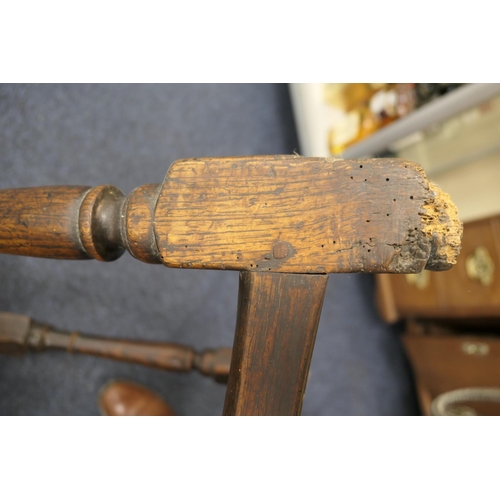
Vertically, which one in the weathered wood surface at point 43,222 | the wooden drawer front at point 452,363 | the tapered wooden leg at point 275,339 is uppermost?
the wooden drawer front at point 452,363

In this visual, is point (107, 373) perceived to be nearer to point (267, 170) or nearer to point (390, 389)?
point (267, 170)

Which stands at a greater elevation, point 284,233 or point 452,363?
point 452,363

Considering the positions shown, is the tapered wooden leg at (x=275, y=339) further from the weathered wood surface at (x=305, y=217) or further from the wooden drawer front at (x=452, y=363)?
the wooden drawer front at (x=452, y=363)

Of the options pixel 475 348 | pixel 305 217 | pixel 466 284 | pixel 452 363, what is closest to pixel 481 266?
pixel 466 284

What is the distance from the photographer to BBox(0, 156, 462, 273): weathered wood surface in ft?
1.49

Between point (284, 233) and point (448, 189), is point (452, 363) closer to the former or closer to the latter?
point (448, 189)

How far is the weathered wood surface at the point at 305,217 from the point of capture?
0.45m

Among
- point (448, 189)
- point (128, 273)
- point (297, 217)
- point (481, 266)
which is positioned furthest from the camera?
point (448, 189)

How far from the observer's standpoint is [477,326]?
1.42 meters

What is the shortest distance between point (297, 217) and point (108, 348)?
746 millimetres

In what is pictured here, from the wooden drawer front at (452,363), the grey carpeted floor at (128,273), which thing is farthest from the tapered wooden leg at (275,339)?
the wooden drawer front at (452,363)

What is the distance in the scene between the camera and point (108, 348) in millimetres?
1010

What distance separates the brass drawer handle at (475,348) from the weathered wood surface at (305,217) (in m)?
0.94

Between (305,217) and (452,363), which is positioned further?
(452,363)
